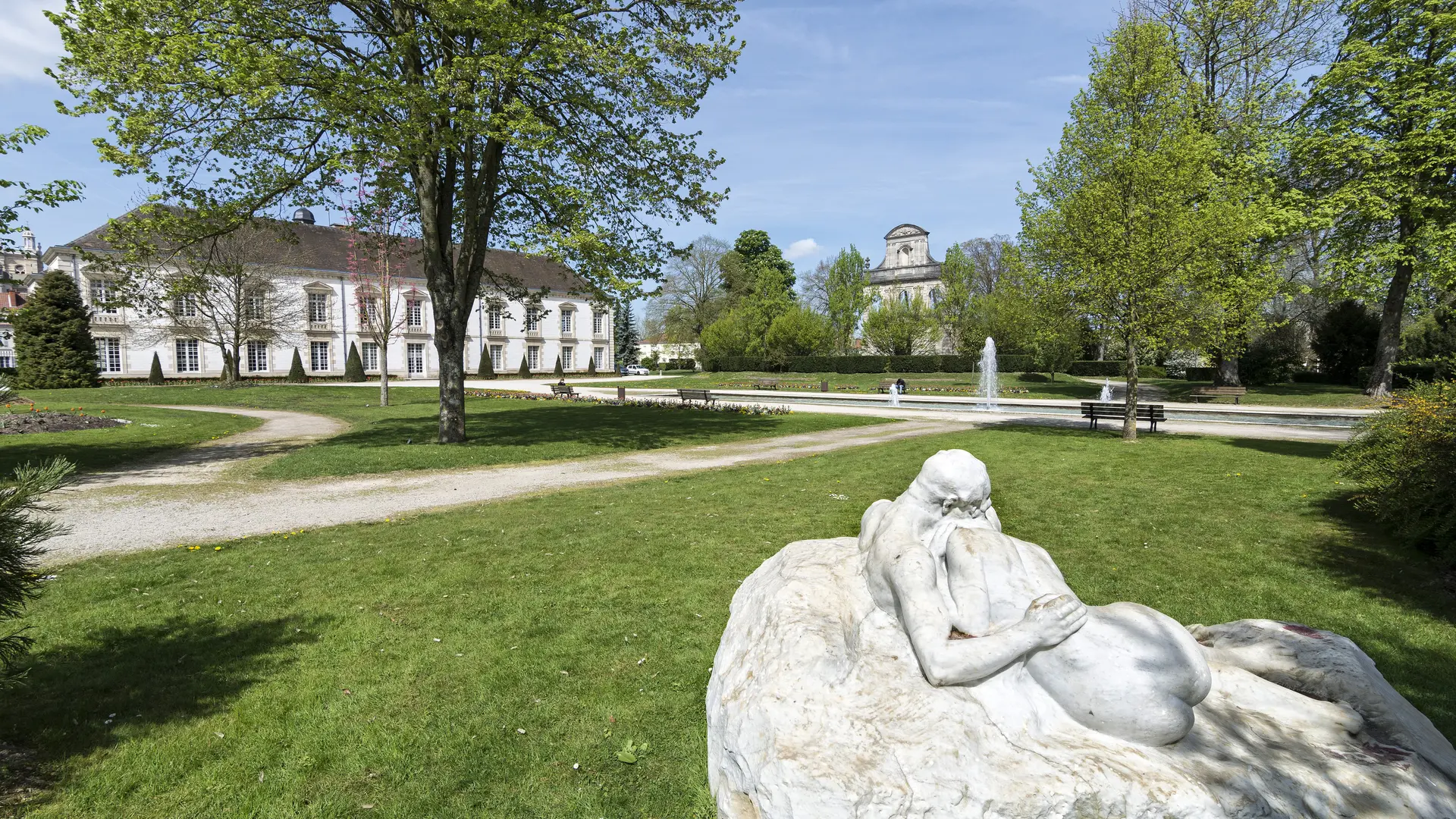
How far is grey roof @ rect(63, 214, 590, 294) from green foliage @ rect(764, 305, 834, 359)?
55.9 feet

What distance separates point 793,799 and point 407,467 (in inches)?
503

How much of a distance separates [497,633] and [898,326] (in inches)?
1905

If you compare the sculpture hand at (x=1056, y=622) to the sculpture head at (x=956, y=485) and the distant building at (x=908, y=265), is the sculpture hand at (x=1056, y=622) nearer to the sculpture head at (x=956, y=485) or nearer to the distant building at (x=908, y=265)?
the sculpture head at (x=956, y=485)

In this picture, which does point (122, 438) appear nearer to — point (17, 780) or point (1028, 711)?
point (17, 780)

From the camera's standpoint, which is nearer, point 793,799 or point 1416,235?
point 793,799

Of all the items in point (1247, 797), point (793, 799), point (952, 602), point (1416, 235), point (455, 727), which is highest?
point (1416, 235)

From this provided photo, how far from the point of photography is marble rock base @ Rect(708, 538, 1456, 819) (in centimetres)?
234

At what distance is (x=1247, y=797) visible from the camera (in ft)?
7.56

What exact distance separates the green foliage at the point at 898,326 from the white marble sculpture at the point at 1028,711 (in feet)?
163

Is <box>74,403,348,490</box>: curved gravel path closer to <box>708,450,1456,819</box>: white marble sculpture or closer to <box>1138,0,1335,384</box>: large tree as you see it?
<box>708,450,1456,819</box>: white marble sculpture

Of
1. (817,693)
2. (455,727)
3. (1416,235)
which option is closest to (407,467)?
(455,727)

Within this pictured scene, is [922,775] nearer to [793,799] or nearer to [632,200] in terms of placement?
[793,799]

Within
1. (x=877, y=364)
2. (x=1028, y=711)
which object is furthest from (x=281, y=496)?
(x=877, y=364)

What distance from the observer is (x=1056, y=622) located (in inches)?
102
